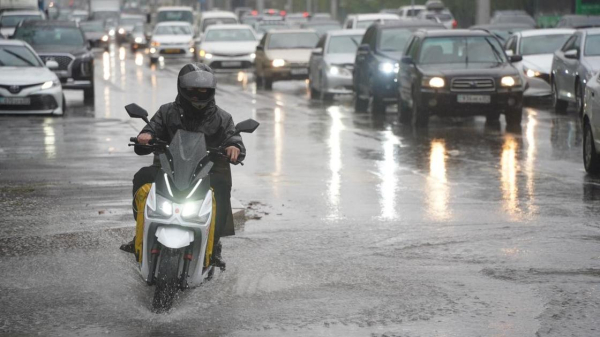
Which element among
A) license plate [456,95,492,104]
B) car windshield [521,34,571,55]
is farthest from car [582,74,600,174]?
car windshield [521,34,571,55]

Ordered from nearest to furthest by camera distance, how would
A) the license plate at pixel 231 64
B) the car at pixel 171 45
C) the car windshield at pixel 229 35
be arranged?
the license plate at pixel 231 64 → the car windshield at pixel 229 35 → the car at pixel 171 45

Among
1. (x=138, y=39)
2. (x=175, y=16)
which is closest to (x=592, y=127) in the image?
(x=138, y=39)

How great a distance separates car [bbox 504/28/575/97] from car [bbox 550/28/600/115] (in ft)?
5.18

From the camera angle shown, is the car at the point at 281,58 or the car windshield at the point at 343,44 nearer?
the car windshield at the point at 343,44

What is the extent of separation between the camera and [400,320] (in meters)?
7.65

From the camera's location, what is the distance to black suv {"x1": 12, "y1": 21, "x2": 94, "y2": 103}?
3014 centimetres

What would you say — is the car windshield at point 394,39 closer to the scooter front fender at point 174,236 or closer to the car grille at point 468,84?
the car grille at point 468,84

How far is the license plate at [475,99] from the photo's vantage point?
22453 mm

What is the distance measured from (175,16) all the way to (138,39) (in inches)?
146

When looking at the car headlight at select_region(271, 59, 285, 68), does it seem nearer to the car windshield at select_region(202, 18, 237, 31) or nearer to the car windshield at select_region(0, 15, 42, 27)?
the car windshield at select_region(0, 15, 42, 27)

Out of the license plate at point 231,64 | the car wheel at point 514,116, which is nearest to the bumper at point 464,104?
the car wheel at point 514,116

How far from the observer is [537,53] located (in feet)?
98.8

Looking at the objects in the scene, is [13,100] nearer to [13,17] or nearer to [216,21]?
[13,17]

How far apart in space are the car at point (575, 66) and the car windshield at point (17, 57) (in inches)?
387
